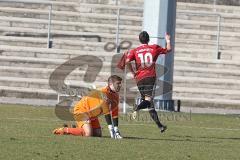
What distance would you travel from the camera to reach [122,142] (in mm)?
14516

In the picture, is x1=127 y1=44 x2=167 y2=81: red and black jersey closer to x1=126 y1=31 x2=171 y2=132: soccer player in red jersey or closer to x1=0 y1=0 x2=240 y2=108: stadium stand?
x1=126 y1=31 x2=171 y2=132: soccer player in red jersey

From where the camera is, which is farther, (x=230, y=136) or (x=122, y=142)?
Answer: (x=230, y=136)

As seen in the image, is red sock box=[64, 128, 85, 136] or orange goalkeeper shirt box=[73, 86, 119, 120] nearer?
orange goalkeeper shirt box=[73, 86, 119, 120]

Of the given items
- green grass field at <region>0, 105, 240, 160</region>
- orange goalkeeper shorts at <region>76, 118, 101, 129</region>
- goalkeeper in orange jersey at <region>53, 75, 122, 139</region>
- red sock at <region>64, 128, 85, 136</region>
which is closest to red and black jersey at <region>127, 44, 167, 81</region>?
green grass field at <region>0, 105, 240, 160</region>

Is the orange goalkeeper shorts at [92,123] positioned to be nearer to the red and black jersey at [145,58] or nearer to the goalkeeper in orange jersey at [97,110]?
the goalkeeper in orange jersey at [97,110]

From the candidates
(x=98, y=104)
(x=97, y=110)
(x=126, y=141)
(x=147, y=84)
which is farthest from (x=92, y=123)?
(x=147, y=84)

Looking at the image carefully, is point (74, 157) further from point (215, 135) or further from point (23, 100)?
point (23, 100)

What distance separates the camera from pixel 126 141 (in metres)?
14.8

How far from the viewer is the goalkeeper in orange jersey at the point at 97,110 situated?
15547 mm

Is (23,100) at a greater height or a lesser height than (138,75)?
lesser

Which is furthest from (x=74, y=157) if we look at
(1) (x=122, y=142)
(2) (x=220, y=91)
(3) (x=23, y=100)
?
(2) (x=220, y=91)

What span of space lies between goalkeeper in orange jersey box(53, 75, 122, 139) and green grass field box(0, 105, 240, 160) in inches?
9.4

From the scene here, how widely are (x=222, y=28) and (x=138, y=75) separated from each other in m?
14.4

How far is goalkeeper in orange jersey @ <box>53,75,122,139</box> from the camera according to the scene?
15547mm
